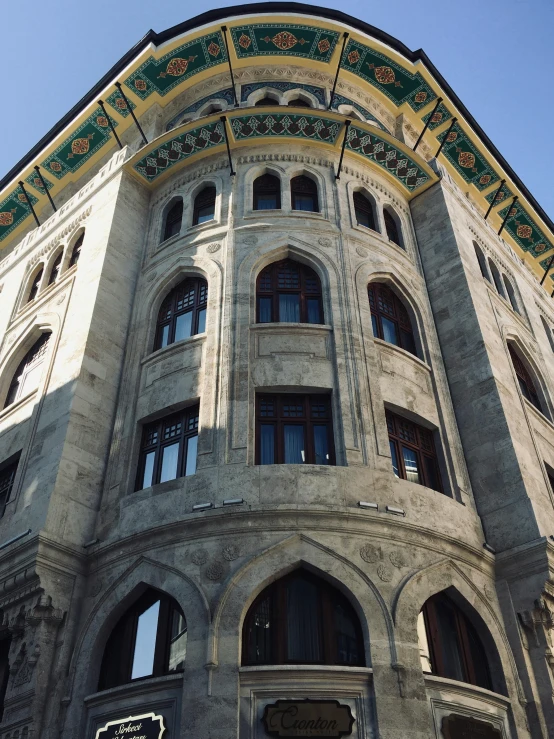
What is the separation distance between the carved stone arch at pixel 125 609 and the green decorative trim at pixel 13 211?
17.9m

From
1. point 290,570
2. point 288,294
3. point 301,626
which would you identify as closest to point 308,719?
point 301,626

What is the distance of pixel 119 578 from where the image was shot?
12.5 metres

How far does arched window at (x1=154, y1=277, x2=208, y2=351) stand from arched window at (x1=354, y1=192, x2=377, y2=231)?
16.6 feet

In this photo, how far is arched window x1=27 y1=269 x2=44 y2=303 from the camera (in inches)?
871

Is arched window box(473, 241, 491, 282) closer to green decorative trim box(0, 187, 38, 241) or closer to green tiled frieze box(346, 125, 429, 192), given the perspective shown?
green tiled frieze box(346, 125, 429, 192)

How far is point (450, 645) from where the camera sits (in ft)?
40.0

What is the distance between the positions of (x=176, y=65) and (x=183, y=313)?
414 inches

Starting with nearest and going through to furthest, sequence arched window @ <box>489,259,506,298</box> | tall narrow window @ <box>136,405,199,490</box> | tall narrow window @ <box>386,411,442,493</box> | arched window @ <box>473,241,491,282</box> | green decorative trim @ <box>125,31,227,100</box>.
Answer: tall narrow window @ <box>136,405,199,490</box> < tall narrow window @ <box>386,411,442,493</box> < arched window @ <box>473,241,491,282</box> < arched window @ <box>489,259,506,298</box> < green decorative trim @ <box>125,31,227,100</box>

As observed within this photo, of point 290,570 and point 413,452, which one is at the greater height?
point 413,452

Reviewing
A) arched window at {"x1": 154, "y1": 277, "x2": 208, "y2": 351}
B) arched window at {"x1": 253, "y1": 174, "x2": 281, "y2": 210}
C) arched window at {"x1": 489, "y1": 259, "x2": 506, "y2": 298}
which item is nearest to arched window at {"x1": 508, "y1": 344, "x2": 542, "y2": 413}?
arched window at {"x1": 489, "y1": 259, "x2": 506, "y2": 298}

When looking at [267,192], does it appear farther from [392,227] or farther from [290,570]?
[290,570]

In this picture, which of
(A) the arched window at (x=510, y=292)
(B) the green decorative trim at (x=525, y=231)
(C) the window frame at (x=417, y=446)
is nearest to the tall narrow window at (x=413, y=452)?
(C) the window frame at (x=417, y=446)

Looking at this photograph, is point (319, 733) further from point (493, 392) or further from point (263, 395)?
point (493, 392)

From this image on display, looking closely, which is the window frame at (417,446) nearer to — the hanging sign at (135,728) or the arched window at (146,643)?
the arched window at (146,643)
